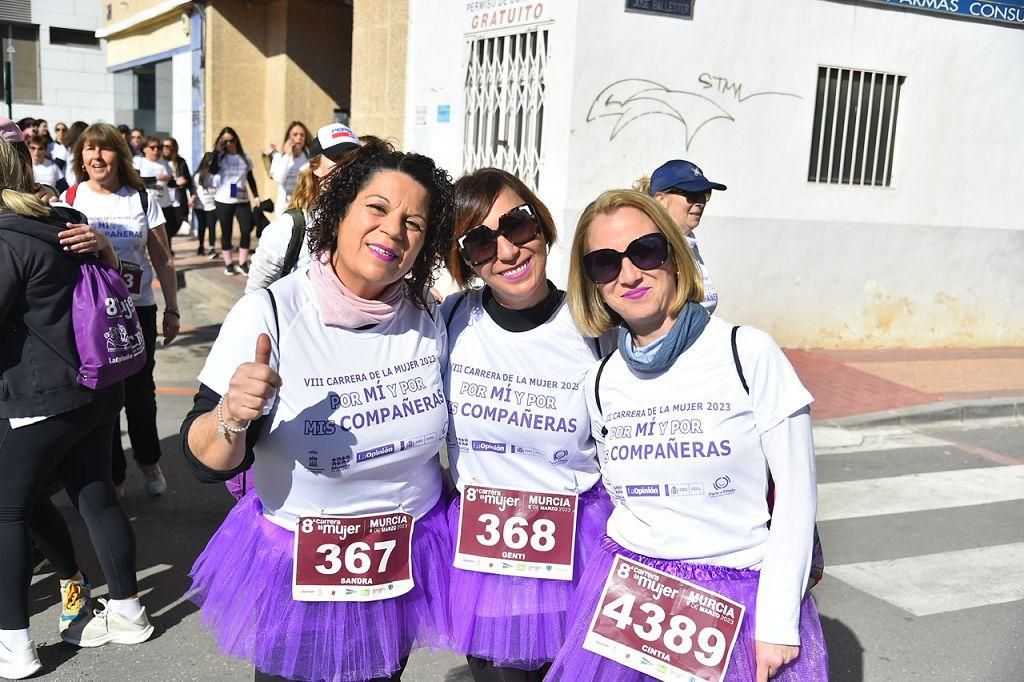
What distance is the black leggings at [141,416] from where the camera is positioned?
5.09 meters

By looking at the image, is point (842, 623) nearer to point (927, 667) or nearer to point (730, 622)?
point (927, 667)

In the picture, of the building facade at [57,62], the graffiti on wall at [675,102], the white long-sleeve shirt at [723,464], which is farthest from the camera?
the building facade at [57,62]

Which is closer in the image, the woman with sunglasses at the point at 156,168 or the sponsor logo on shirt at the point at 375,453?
the sponsor logo on shirt at the point at 375,453

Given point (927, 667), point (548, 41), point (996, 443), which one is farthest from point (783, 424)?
point (548, 41)

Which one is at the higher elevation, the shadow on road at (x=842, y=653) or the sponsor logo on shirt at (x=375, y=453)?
the sponsor logo on shirt at (x=375, y=453)

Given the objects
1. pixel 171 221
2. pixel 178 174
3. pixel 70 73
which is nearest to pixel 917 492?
pixel 171 221

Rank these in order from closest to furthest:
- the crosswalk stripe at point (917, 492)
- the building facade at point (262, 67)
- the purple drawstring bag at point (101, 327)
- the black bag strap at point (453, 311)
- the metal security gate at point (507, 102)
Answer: the black bag strap at point (453, 311) → the purple drawstring bag at point (101, 327) → the crosswalk stripe at point (917, 492) → the metal security gate at point (507, 102) → the building facade at point (262, 67)

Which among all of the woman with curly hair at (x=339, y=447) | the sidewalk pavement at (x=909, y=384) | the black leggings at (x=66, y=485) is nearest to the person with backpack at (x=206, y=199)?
the sidewalk pavement at (x=909, y=384)

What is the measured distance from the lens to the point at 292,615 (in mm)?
2293

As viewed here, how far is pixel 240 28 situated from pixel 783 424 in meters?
16.6

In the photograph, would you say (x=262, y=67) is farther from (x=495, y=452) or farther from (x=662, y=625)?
(x=662, y=625)

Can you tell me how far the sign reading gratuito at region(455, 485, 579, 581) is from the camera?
8.21ft

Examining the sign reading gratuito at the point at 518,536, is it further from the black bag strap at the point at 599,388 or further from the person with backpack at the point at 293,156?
the person with backpack at the point at 293,156

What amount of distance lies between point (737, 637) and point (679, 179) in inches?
122
